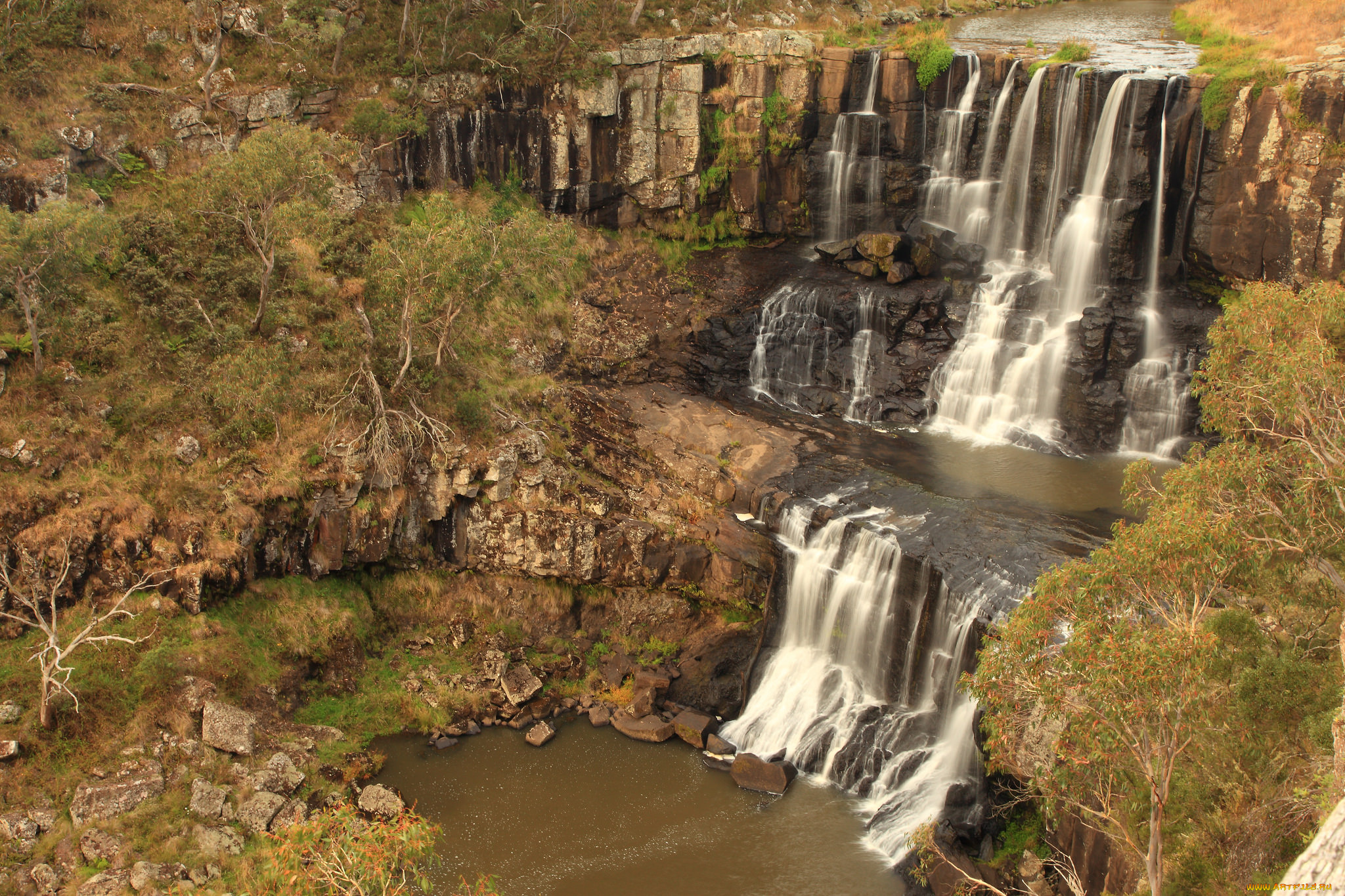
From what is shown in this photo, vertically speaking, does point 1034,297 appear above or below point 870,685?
above

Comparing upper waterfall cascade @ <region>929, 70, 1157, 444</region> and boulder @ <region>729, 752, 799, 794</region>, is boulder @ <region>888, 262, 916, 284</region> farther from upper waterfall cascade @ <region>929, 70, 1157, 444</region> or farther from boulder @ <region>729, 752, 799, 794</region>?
boulder @ <region>729, 752, 799, 794</region>

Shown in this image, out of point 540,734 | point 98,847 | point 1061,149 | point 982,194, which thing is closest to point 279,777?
point 98,847

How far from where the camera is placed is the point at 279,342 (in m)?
30.8

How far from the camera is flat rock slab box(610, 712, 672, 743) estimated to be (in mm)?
27484

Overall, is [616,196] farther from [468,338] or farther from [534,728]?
[534,728]

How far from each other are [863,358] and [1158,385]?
35.4 feet

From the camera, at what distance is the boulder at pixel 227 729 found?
24.2 metres

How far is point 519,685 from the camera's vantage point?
29.0 meters

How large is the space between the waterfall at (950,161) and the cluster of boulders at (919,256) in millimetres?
702

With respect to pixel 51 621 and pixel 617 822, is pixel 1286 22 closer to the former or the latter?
pixel 617 822

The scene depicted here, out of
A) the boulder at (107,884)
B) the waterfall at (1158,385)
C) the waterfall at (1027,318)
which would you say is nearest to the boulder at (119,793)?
the boulder at (107,884)

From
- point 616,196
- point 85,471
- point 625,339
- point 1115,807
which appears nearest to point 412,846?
point 1115,807

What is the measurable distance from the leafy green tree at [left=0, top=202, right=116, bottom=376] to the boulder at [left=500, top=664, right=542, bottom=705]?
16.1 m

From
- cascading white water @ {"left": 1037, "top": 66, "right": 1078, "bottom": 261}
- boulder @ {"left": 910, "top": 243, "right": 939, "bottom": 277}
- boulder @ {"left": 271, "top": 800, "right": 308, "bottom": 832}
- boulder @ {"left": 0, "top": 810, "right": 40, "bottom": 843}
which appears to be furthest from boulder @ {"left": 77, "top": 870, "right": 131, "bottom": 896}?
cascading white water @ {"left": 1037, "top": 66, "right": 1078, "bottom": 261}
